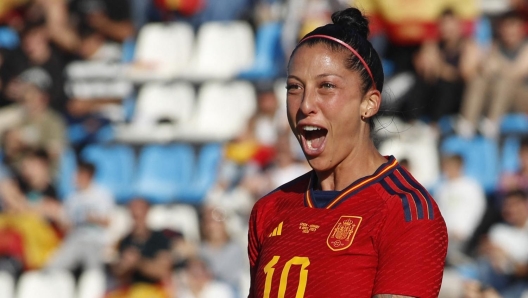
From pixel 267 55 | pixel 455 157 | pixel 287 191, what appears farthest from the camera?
pixel 267 55

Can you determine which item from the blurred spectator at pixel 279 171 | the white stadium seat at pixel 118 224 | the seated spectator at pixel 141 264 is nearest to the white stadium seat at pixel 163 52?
the white stadium seat at pixel 118 224

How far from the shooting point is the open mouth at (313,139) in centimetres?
280

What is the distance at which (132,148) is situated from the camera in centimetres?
991

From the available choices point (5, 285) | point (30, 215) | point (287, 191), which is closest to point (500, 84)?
point (30, 215)

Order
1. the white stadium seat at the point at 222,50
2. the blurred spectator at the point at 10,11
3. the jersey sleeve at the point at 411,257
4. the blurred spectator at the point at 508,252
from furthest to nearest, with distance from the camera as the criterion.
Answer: the blurred spectator at the point at 10,11
the white stadium seat at the point at 222,50
the blurred spectator at the point at 508,252
the jersey sleeve at the point at 411,257

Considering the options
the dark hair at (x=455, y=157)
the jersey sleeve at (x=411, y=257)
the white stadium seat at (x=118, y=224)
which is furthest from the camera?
the white stadium seat at (x=118, y=224)

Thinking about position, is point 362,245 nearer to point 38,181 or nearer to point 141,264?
point 141,264

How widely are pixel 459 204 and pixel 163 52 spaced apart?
424 centimetres

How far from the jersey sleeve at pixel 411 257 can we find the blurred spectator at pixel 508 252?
15.4ft

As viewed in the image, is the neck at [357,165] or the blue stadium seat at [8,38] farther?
A: the blue stadium seat at [8,38]

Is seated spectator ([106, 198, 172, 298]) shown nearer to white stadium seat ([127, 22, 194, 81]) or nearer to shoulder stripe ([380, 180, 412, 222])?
white stadium seat ([127, 22, 194, 81])

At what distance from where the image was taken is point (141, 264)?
7.93m

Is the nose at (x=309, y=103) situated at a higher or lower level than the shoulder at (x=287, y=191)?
higher

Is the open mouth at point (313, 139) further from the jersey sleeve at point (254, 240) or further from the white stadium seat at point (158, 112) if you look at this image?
the white stadium seat at point (158, 112)
